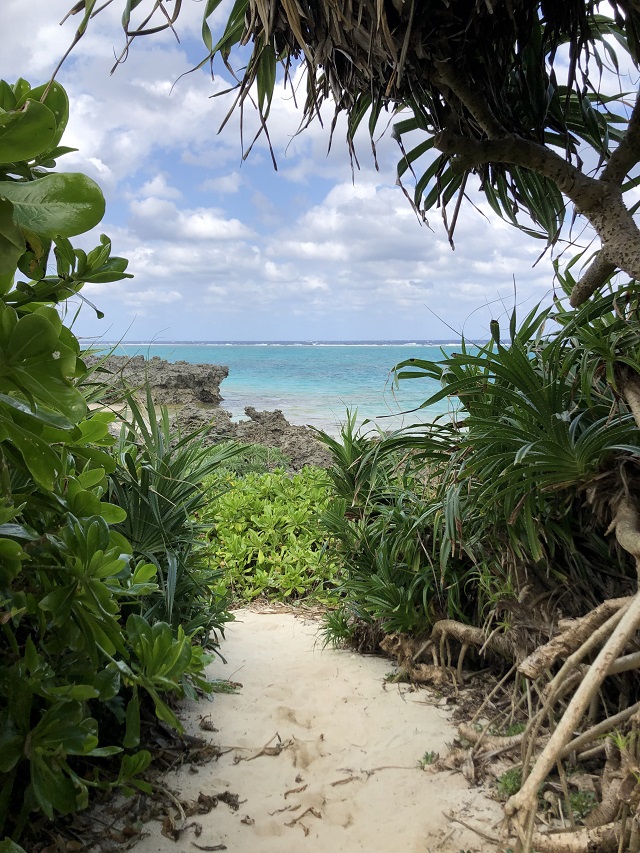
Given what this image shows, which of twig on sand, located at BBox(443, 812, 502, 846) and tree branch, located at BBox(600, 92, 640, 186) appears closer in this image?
tree branch, located at BBox(600, 92, 640, 186)

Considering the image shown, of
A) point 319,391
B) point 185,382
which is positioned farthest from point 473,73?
point 319,391

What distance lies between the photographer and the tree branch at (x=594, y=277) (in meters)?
1.65

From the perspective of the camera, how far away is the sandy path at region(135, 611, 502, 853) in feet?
5.97

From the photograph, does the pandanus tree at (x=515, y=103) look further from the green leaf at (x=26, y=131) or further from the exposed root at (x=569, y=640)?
the green leaf at (x=26, y=131)

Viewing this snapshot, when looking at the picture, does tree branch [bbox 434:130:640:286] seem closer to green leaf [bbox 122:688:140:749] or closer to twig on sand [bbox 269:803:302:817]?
green leaf [bbox 122:688:140:749]

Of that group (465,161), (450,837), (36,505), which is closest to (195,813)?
(450,837)

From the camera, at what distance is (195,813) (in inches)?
75.8

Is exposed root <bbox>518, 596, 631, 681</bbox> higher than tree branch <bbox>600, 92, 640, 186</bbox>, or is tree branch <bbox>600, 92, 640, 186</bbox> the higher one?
tree branch <bbox>600, 92, 640, 186</bbox>

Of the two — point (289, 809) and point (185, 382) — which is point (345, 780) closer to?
point (289, 809)

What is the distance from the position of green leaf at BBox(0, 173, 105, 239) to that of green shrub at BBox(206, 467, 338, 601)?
3253 mm

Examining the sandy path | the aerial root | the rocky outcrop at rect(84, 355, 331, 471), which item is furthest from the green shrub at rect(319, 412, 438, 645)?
the rocky outcrop at rect(84, 355, 331, 471)

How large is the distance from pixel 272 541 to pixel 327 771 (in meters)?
2.68

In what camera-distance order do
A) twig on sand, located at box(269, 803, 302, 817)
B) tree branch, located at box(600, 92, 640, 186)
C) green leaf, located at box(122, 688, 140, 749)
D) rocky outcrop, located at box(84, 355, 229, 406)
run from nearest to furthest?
green leaf, located at box(122, 688, 140, 749)
tree branch, located at box(600, 92, 640, 186)
twig on sand, located at box(269, 803, 302, 817)
rocky outcrop, located at box(84, 355, 229, 406)

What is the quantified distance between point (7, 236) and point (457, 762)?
7.08 feet
